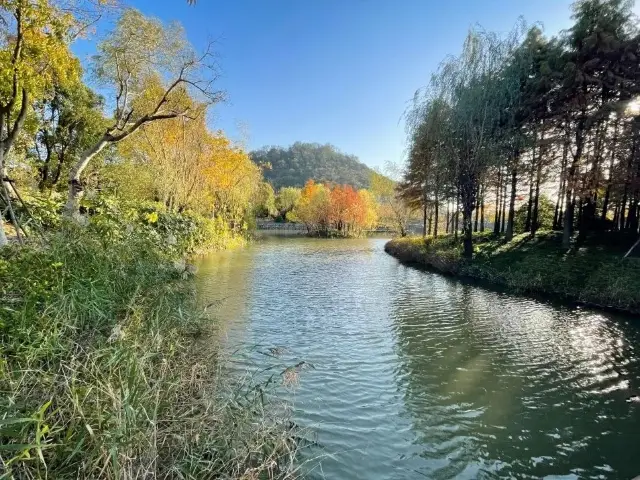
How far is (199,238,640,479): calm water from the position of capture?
3.94m

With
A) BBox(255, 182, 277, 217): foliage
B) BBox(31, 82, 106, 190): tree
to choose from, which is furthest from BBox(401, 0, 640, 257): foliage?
BBox(255, 182, 277, 217): foliage

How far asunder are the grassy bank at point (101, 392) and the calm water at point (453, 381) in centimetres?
113

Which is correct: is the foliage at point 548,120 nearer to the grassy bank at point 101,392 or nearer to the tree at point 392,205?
the tree at point 392,205

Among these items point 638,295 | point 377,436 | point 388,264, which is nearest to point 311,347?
point 377,436

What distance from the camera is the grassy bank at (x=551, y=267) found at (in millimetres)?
10820

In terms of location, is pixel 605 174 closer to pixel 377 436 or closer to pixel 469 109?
pixel 469 109

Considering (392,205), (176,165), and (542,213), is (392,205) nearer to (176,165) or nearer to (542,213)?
(542,213)

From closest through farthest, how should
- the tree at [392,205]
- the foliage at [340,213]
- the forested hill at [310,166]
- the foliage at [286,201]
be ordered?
the tree at [392,205] → the foliage at [340,213] → the foliage at [286,201] → the forested hill at [310,166]

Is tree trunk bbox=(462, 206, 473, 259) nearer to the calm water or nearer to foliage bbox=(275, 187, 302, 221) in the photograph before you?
the calm water

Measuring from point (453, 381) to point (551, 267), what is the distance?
10.3 m

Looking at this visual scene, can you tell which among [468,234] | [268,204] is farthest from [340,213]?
[468,234]

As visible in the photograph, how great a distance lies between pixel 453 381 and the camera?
5.86m

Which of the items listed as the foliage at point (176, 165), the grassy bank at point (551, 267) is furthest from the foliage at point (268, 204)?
the grassy bank at point (551, 267)

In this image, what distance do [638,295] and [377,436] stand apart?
10.1 meters
